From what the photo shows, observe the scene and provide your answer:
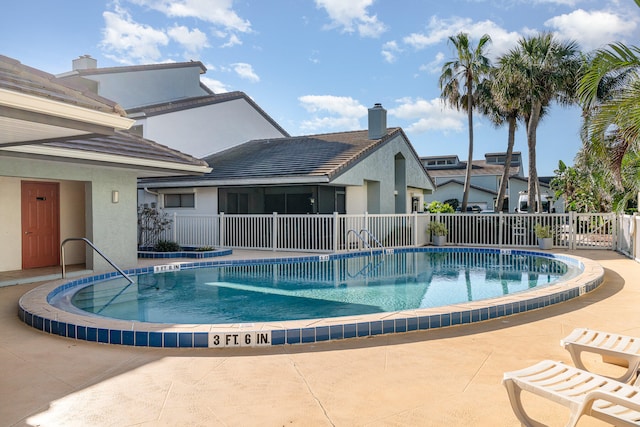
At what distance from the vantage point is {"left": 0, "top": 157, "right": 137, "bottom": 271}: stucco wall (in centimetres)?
1097

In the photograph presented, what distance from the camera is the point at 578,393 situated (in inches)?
123

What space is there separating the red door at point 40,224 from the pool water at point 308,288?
2909mm

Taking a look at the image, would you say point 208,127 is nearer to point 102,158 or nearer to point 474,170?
point 102,158

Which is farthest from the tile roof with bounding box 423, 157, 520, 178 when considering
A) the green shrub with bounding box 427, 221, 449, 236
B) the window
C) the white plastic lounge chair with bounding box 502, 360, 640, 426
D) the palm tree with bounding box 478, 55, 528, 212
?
the white plastic lounge chair with bounding box 502, 360, 640, 426

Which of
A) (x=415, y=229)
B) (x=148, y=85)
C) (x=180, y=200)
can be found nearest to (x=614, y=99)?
(x=415, y=229)

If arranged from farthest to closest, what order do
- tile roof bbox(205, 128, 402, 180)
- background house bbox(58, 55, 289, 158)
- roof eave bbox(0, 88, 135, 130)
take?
background house bbox(58, 55, 289, 158), tile roof bbox(205, 128, 402, 180), roof eave bbox(0, 88, 135, 130)

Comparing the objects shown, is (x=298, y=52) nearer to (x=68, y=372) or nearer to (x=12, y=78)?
(x=12, y=78)

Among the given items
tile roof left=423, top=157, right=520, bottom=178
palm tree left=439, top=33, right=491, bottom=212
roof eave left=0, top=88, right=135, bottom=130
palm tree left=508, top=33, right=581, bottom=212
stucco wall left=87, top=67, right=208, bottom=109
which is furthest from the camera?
tile roof left=423, top=157, right=520, bottom=178

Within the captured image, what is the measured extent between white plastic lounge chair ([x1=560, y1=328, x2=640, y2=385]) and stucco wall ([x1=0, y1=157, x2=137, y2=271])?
10.6 m

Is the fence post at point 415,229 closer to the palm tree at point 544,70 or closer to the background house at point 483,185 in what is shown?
the palm tree at point 544,70

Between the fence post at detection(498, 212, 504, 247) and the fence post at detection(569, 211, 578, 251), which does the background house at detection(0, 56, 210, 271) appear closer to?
the fence post at detection(498, 212, 504, 247)

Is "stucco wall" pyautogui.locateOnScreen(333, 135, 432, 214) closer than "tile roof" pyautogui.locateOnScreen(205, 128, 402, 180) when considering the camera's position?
No

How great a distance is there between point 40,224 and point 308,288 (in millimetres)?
7584

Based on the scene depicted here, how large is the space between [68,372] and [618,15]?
50.4 feet
